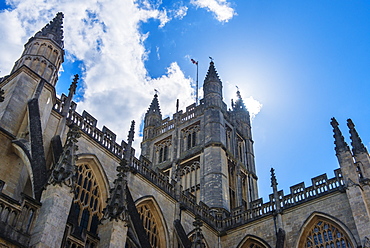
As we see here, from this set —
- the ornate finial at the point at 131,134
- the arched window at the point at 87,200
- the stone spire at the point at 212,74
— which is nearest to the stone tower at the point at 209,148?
the stone spire at the point at 212,74

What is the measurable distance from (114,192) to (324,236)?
1021 centimetres

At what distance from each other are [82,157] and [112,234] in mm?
5236

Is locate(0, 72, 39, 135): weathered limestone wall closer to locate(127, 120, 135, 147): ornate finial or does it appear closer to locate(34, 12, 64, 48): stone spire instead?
locate(34, 12, 64, 48): stone spire

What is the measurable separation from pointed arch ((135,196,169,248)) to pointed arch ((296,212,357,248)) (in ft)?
20.0

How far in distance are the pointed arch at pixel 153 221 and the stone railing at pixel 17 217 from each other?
817 cm

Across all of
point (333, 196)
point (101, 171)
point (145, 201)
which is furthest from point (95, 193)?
point (333, 196)

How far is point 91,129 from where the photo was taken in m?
16.4

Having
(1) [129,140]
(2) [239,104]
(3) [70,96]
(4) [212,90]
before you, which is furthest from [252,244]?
(2) [239,104]

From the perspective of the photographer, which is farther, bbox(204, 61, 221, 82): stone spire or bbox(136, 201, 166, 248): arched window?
bbox(204, 61, 221, 82): stone spire

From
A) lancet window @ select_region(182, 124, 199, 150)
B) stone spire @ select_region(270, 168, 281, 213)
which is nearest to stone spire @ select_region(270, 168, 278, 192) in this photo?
stone spire @ select_region(270, 168, 281, 213)

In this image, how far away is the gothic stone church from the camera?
942 centimetres

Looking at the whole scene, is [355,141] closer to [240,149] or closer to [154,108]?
[240,149]

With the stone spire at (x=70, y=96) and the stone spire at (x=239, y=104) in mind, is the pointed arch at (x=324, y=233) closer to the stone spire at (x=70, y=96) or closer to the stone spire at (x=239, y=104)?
the stone spire at (x=70, y=96)

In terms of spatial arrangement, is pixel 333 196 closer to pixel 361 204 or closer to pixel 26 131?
pixel 361 204
